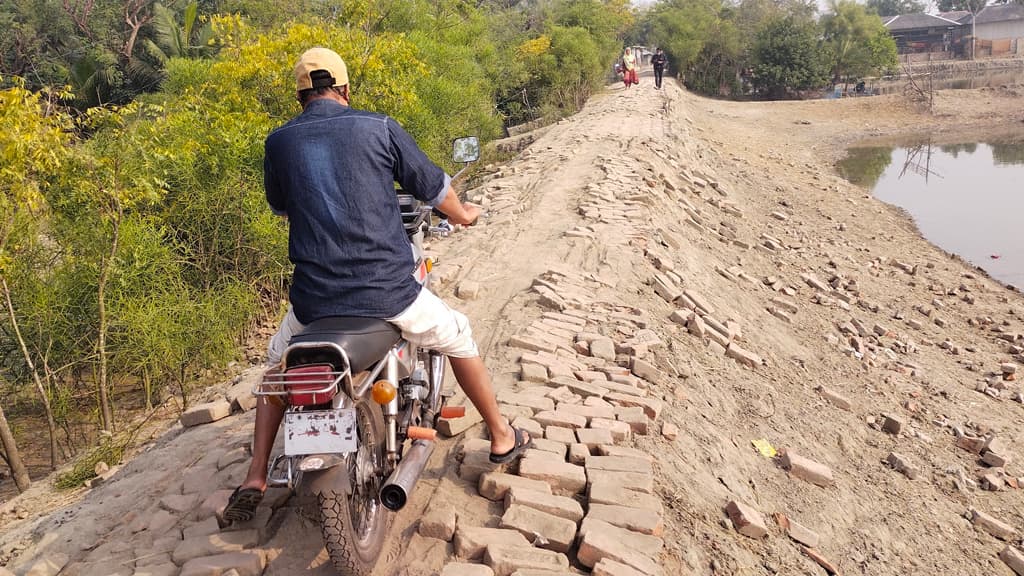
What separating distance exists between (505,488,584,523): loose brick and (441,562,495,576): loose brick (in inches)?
15.2

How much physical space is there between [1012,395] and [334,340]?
6.28 m

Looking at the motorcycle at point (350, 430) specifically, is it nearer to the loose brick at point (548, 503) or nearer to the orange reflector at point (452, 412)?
the orange reflector at point (452, 412)

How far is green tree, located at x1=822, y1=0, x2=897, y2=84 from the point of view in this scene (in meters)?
35.1

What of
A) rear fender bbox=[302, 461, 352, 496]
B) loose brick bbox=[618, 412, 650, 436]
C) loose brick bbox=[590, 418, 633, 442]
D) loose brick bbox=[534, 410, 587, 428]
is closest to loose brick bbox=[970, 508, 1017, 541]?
loose brick bbox=[618, 412, 650, 436]

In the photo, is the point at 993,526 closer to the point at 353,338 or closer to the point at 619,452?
the point at 619,452

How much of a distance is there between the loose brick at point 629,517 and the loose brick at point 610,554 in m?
0.12

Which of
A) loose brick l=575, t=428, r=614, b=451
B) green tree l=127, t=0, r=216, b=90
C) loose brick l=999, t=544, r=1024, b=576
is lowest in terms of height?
loose brick l=999, t=544, r=1024, b=576

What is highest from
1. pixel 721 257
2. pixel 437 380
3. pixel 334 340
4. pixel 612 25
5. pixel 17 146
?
pixel 612 25

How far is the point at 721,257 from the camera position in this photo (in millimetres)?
8570

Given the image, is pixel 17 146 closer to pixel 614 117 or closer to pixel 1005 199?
pixel 614 117

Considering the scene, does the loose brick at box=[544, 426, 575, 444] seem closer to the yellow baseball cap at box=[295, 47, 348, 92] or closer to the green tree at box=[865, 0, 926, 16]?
the yellow baseball cap at box=[295, 47, 348, 92]

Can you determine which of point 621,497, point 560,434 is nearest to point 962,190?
point 560,434

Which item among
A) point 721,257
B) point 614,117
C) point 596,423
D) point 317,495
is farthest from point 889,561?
point 614,117

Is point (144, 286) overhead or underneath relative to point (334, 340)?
underneath
